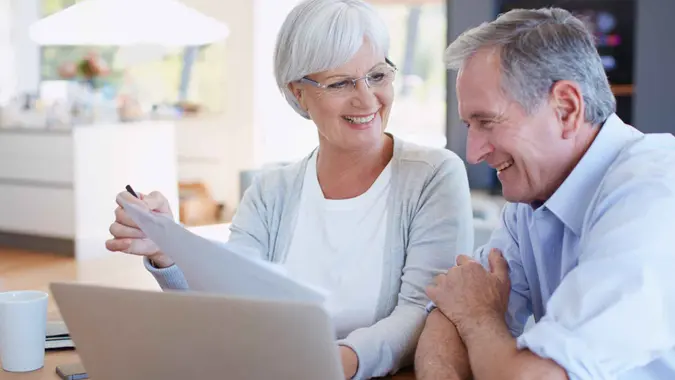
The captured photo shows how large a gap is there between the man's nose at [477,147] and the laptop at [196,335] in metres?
0.52

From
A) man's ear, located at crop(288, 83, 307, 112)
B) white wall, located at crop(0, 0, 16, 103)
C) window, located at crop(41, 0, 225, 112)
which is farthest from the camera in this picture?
white wall, located at crop(0, 0, 16, 103)

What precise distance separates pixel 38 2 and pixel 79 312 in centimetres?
836

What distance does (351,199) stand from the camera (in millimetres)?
1768

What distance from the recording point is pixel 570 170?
1.33m

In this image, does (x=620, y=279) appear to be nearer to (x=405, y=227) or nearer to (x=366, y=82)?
(x=405, y=227)

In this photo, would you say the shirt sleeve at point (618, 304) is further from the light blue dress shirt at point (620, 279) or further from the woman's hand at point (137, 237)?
the woman's hand at point (137, 237)

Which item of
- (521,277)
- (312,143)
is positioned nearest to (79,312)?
(521,277)

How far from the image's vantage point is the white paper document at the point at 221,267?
0.98 m

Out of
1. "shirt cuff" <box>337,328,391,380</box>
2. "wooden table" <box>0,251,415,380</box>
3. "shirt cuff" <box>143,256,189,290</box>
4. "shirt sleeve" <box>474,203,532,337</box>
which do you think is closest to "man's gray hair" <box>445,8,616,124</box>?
"shirt sleeve" <box>474,203,532,337</box>

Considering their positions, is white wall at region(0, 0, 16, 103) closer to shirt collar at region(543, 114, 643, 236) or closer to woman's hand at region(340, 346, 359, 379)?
woman's hand at region(340, 346, 359, 379)

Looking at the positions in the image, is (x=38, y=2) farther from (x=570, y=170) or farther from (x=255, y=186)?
(x=570, y=170)

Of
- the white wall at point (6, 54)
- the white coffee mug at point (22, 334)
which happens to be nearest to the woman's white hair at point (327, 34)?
the white coffee mug at point (22, 334)

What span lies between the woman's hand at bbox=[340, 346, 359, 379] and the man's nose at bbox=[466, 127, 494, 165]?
353 millimetres

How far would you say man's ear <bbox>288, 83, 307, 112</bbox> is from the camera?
71.9 inches
